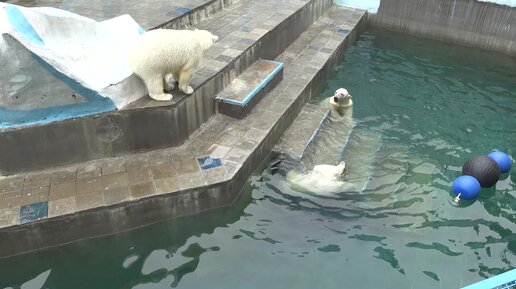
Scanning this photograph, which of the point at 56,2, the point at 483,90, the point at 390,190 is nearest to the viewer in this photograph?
the point at 390,190

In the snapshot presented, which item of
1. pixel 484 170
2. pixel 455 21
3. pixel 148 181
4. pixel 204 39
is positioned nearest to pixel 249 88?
pixel 204 39

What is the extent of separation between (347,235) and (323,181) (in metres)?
1.04

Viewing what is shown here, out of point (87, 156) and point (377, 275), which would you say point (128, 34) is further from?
point (377, 275)

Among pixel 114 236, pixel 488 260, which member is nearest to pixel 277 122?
pixel 114 236

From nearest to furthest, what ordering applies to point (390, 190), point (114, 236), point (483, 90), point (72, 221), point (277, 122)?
1. point (72, 221)
2. point (114, 236)
3. point (390, 190)
4. point (277, 122)
5. point (483, 90)

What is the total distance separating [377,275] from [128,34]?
5.32 m

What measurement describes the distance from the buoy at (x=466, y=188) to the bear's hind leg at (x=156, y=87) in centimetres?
472

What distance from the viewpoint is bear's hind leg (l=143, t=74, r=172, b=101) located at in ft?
20.4

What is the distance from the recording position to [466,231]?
6258 mm

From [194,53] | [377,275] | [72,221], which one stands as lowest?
[377,275]

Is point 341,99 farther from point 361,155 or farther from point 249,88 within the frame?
point 249,88

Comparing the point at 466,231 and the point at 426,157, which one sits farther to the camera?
the point at 426,157

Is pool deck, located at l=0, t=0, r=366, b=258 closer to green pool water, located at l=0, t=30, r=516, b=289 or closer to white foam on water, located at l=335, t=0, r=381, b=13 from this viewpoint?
green pool water, located at l=0, t=30, r=516, b=289

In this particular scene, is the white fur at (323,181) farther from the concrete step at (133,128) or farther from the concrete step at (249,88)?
the concrete step at (133,128)
